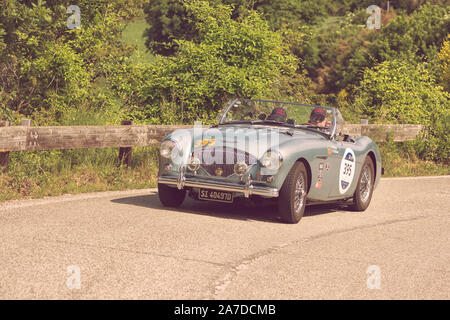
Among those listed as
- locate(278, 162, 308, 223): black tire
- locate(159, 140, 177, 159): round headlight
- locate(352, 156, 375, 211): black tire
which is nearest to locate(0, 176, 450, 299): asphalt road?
locate(278, 162, 308, 223): black tire

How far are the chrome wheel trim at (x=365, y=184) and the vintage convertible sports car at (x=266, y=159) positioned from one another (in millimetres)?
257

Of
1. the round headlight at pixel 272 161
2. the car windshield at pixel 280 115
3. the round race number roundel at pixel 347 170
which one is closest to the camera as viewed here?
the round headlight at pixel 272 161

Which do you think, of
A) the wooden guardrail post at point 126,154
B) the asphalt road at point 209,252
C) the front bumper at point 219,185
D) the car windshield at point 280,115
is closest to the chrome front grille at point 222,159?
the front bumper at point 219,185

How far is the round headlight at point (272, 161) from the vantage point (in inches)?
324

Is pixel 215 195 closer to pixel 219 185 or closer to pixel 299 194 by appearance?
pixel 219 185

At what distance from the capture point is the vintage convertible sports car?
8.34 metres

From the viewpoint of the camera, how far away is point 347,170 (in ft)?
32.2

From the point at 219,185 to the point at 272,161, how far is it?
0.69 metres

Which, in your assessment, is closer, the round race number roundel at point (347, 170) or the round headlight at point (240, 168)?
the round headlight at point (240, 168)

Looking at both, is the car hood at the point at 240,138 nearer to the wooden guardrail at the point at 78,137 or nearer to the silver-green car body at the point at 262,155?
the silver-green car body at the point at 262,155

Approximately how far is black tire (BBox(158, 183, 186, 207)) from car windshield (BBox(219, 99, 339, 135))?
4.45 feet

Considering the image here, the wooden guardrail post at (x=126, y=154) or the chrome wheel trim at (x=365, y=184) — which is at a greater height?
the wooden guardrail post at (x=126, y=154)

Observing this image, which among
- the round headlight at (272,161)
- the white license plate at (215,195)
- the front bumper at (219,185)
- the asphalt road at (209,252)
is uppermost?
the round headlight at (272,161)

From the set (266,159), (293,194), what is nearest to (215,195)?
(266,159)
